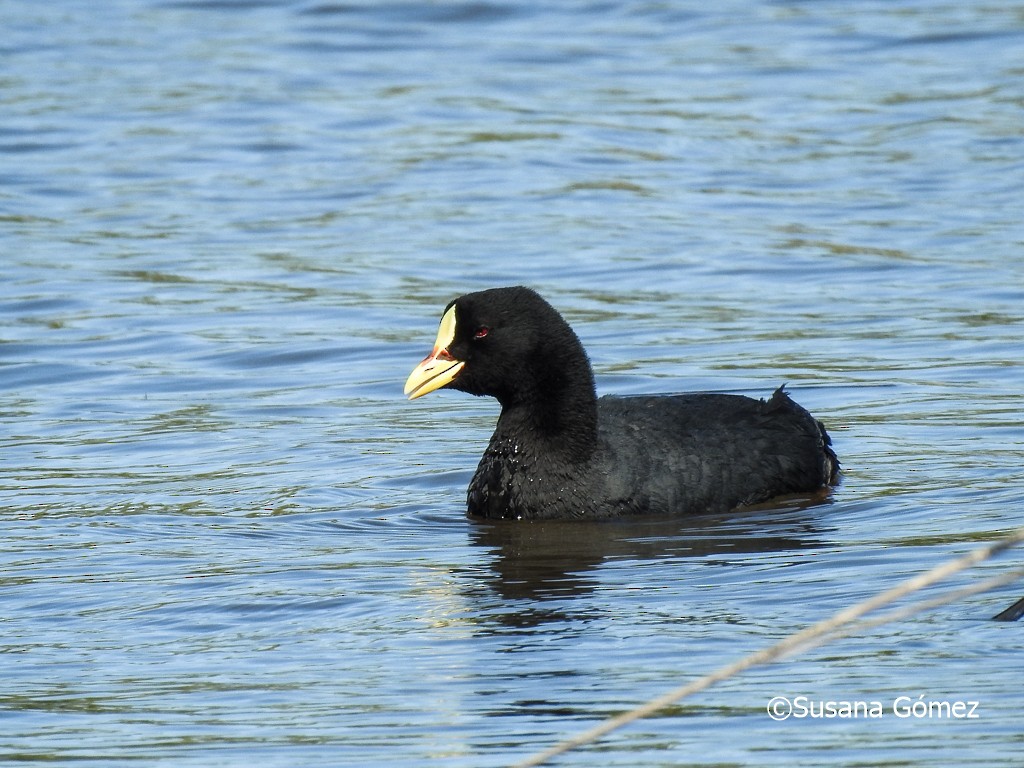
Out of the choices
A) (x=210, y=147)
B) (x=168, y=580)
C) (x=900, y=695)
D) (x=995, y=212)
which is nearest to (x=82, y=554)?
(x=168, y=580)

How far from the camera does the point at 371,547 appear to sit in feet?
25.3

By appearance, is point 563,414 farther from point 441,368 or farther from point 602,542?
point 602,542

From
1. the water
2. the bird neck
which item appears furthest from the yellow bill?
the water

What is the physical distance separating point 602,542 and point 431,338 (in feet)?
14.4

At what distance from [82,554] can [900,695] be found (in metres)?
3.53

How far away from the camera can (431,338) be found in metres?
12.0

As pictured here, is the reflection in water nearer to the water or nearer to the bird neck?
the water

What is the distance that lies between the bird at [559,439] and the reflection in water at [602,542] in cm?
10

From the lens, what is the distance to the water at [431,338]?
566cm

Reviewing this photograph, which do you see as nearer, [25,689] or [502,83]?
[25,689]

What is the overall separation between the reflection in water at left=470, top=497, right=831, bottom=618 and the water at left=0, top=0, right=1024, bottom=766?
0.09 feet

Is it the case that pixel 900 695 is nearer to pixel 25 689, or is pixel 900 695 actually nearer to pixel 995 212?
pixel 25 689

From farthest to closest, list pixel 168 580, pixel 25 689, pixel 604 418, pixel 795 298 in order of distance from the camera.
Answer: pixel 795 298, pixel 604 418, pixel 168 580, pixel 25 689

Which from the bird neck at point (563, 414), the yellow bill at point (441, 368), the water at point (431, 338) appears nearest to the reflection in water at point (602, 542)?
the water at point (431, 338)
